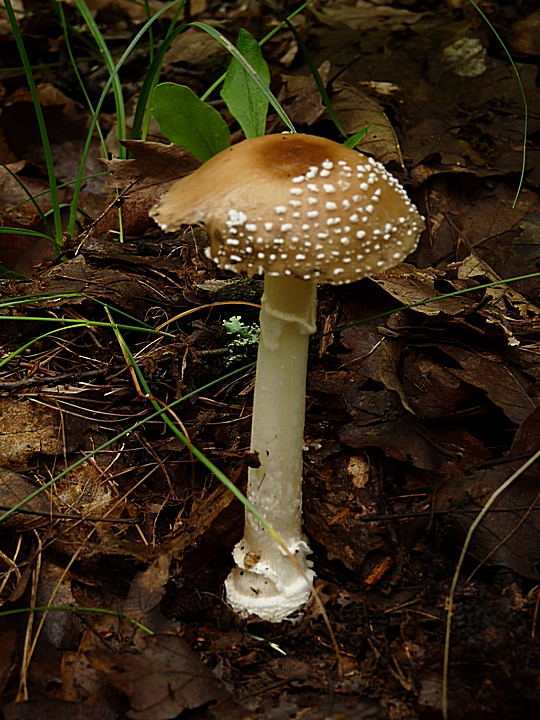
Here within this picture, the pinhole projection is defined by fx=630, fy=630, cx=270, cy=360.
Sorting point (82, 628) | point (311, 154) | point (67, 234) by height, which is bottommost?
point (82, 628)

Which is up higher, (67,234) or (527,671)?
(67,234)

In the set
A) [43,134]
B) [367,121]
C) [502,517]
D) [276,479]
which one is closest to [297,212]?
[276,479]

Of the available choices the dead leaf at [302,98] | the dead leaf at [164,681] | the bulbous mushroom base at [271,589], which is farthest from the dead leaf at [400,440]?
the dead leaf at [302,98]

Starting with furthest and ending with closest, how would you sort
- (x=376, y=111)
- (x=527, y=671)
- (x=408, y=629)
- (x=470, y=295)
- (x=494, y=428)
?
(x=376, y=111)
(x=470, y=295)
(x=494, y=428)
(x=408, y=629)
(x=527, y=671)

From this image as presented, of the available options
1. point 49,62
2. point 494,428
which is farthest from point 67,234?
point 49,62

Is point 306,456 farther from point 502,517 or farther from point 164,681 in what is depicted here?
point 164,681

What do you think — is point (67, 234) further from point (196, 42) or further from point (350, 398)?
point (196, 42)
